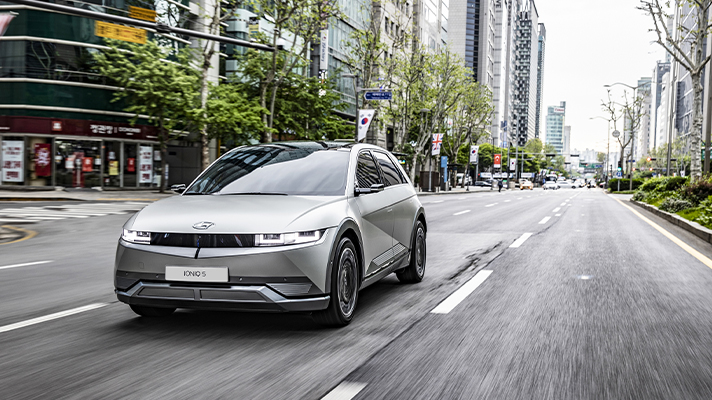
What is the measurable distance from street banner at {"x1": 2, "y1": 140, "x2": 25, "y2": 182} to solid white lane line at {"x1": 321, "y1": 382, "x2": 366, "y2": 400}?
30.2 metres

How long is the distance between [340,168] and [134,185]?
30866mm

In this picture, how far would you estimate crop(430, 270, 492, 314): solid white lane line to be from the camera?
19.3 feet

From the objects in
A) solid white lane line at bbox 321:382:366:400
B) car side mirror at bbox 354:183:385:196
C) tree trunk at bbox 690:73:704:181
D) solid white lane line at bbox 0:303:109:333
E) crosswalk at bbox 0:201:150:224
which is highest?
tree trunk at bbox 690:73:704:181

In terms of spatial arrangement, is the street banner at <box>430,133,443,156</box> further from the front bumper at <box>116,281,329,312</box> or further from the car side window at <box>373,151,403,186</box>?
the front bumper at <box>116,281,329,312</box>

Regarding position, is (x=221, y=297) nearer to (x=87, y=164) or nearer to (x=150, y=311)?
(x=150, y=311)

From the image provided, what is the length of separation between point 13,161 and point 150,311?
2846cm

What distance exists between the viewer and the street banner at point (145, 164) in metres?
34.4

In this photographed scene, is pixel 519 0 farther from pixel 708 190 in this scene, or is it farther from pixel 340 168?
pixel 340 168

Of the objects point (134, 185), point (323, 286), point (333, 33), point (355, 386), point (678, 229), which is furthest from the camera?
point (333, 33)

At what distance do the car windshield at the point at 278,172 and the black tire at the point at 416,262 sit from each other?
1.65m

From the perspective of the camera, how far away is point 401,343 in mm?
4648

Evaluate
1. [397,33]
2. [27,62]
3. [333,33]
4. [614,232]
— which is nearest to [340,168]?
[614,232]

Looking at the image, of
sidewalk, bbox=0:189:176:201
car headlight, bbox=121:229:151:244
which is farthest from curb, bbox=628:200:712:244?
sidewalk, bbox=0:189:176:201

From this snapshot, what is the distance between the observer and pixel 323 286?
467 centimetres
